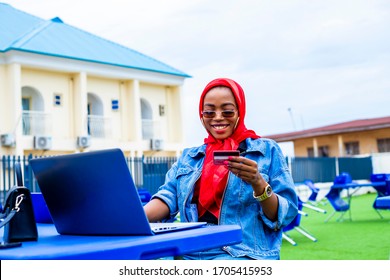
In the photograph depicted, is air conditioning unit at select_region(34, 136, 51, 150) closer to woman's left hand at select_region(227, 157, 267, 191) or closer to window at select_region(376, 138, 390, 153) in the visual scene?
window at select_region(376, 138, 390, 153)

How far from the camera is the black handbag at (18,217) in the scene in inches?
56.8

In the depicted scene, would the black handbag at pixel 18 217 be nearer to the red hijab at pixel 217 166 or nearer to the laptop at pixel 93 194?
the laptop at pixel 93 194

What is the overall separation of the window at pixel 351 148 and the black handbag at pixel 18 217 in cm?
2441

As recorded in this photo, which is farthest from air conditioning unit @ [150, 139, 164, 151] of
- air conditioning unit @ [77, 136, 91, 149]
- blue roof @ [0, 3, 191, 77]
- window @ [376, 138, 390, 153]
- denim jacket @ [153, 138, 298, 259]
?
denim jacket @ [153, 138, 298, 259]

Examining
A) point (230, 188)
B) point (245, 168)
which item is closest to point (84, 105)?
point (230, 188)

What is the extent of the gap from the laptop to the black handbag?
0.10 m

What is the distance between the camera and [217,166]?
196 centimetres

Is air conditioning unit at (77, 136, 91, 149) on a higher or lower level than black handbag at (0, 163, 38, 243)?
higher

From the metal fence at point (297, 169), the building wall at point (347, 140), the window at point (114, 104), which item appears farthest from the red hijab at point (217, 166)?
the building wall at point (347, 140)

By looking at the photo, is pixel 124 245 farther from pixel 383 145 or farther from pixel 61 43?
pixel 383 145

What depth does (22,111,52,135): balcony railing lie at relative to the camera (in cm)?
1659

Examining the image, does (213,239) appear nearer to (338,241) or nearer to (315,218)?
(338,241)

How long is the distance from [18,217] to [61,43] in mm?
16641
